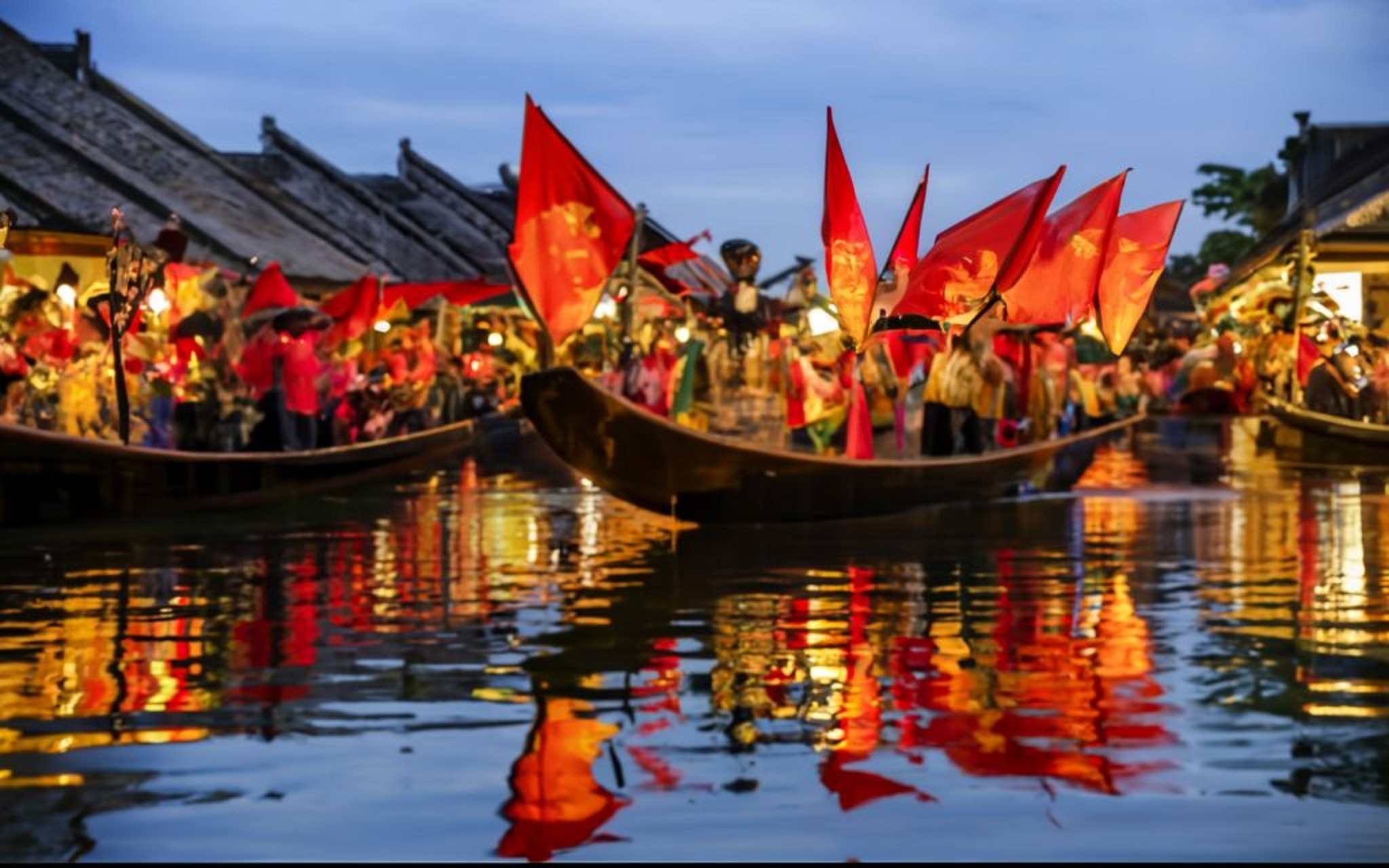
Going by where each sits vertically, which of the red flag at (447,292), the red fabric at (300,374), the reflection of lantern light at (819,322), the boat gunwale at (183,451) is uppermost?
the red flag at (447,292)

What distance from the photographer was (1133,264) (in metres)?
23.1

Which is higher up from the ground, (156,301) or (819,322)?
(156,301)

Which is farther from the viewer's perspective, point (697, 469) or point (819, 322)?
point (819, 322)

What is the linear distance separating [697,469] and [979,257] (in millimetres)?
3715

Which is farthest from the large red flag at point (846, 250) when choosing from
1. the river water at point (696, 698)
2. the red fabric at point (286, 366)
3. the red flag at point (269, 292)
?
the red flag at point (269, 292)

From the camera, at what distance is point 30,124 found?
4453 centimetres

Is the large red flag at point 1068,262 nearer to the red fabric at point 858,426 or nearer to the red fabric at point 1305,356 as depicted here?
the red fabric at point 858,426

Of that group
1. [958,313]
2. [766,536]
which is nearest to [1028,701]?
[958,313]

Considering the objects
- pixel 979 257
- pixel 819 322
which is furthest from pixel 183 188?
pixel 979 257

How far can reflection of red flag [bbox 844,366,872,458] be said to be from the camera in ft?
95.6

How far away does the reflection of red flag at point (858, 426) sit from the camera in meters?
29.1

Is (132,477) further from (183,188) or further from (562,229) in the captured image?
(183,188)

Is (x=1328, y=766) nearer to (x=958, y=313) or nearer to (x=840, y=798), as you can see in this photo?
(x=840, y=798)

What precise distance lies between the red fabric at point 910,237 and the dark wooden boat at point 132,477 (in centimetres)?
734
